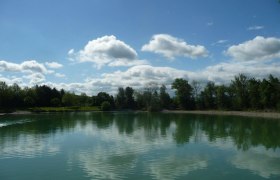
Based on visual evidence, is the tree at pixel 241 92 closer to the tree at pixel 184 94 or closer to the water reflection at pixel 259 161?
the tree at pixel 184 94

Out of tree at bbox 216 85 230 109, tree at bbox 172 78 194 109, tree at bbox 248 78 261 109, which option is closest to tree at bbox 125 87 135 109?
tree at bbox 172 78 194 109

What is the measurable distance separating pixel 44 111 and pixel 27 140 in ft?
226

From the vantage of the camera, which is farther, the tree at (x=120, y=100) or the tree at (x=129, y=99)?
the tree at (x=120, y=100)

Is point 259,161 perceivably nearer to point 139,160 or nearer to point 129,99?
point 139,160

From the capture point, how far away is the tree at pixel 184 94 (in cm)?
10500

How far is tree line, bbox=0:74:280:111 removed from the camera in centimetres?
7951

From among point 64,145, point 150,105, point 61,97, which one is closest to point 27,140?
point 64,145

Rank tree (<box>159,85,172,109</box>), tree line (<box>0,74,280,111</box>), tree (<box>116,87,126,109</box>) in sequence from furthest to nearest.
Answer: tree (<box>116,87,126,109</box>) < tree (<box>159,85,172,109</box>) < tree line (<box>0,74,280,111</box>)

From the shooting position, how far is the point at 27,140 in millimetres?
28234

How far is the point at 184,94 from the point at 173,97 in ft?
30.3

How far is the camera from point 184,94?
104688 millimetres

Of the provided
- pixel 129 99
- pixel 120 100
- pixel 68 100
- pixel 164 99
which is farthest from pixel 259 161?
pixel 120 100

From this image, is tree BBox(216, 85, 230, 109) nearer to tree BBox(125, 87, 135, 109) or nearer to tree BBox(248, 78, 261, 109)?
tree BBox(248, 78, 261, 109)

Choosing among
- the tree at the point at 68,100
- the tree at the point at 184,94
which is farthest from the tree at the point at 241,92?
the tree at the point at 68,100
